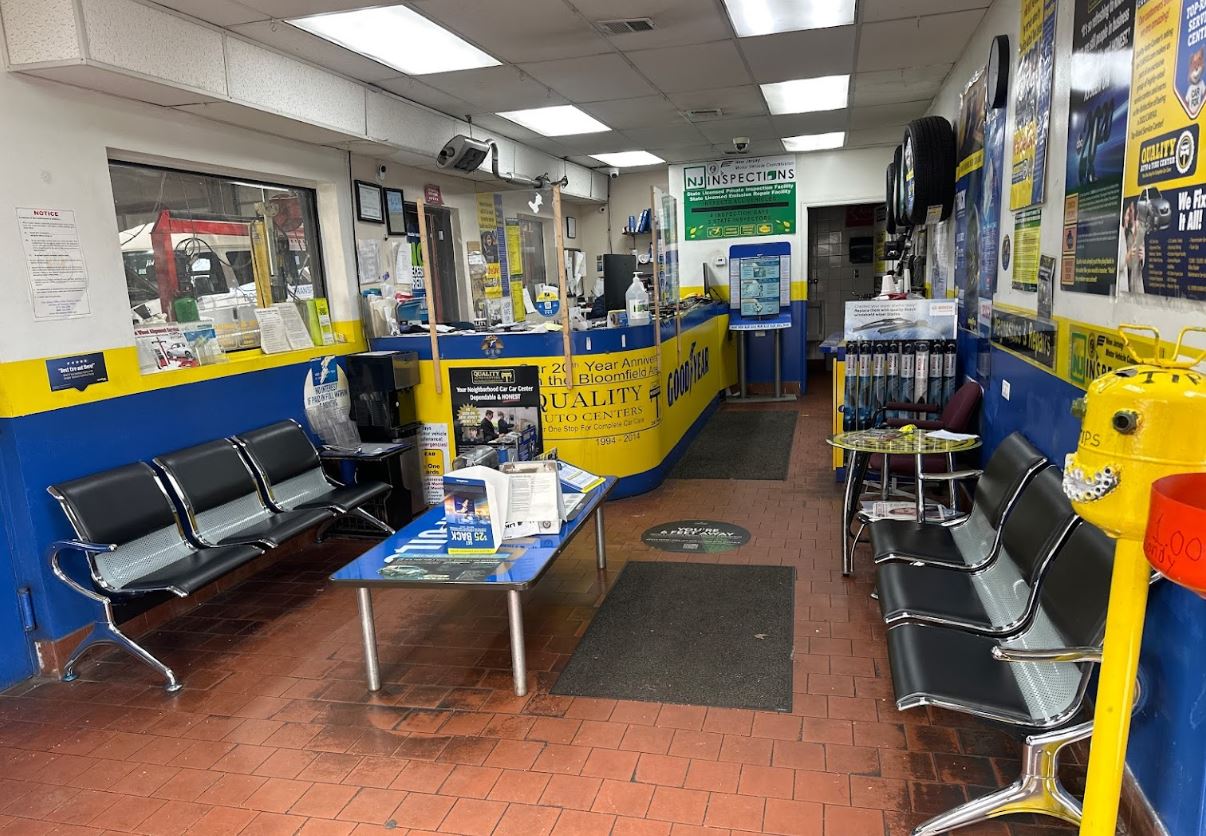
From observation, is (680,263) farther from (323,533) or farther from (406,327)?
(323,533)

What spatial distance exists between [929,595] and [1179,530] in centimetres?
154

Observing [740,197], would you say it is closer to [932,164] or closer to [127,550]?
[932,164]

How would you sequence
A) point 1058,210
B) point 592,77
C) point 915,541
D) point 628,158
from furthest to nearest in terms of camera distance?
point 628,158 < point 592,77 < point 915,541 < point 1058,210

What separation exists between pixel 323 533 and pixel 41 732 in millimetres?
2226

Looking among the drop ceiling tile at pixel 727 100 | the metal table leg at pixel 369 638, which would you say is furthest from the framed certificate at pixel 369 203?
the metal table leg at pixel 369 638

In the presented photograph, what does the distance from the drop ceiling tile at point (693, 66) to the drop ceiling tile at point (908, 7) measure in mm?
865

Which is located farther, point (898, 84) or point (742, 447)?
point (742, 447)

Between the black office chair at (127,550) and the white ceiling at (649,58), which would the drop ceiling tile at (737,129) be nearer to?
the white ceiling at (649,58)

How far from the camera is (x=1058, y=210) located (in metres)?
3.08

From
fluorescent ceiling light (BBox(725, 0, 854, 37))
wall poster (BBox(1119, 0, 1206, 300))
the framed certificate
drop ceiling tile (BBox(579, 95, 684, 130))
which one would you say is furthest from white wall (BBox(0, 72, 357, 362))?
wall poster (BBox(1119, 0, 1206, 300))

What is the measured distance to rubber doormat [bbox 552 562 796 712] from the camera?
3.12 meters

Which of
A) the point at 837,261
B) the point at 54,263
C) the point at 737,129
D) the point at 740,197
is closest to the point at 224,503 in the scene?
the point at 54,263

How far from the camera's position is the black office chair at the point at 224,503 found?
3.98m

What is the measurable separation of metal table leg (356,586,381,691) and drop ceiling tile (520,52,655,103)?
11.8 ft
